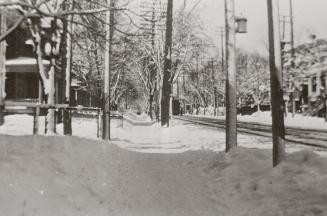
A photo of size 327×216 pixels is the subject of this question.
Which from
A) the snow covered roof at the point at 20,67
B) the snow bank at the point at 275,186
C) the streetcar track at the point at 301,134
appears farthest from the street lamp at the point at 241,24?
the snow covered roof at the point at 20,67

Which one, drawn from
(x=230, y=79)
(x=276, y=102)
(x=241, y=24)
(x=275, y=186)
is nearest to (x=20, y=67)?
(x=241, y=24)

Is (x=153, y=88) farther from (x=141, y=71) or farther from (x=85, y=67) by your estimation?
(x=85, y=67)

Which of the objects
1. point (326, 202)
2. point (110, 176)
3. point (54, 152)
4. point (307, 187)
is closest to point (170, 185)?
point (110, 176)

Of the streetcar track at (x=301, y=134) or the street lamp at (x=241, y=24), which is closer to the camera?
the street lamp at (x=241, y=24)

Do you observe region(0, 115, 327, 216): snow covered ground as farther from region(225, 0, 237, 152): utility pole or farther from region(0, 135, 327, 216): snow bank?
region(225, 0, 237, 152): utility pole

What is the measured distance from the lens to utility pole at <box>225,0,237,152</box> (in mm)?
12453

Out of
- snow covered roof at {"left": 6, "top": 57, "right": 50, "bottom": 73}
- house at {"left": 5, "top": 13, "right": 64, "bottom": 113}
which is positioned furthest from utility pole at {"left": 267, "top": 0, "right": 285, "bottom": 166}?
house at {"left": 5, "top": 13, "right": 64, "bottom": 113}

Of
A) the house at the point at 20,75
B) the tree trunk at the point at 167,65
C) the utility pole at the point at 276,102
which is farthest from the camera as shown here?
the house at the point at 20,75

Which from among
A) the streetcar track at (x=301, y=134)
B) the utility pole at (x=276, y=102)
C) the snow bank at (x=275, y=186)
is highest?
the utility pole at (x=276, y=102)

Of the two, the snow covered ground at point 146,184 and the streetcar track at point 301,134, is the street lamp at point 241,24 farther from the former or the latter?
the streetcar track at point 301,134

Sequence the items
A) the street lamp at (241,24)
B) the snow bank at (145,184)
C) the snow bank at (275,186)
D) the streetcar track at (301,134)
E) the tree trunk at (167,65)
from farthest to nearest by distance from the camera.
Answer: the tree trunk at (167,65) → the streetcar track at (301,134) → the street lamp at (241,24) → the snow bank at (275,186) → the snow bank at (145,184)

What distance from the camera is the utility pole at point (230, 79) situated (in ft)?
40.9

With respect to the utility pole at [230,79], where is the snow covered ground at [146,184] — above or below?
below

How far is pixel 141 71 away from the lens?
1986 inches
